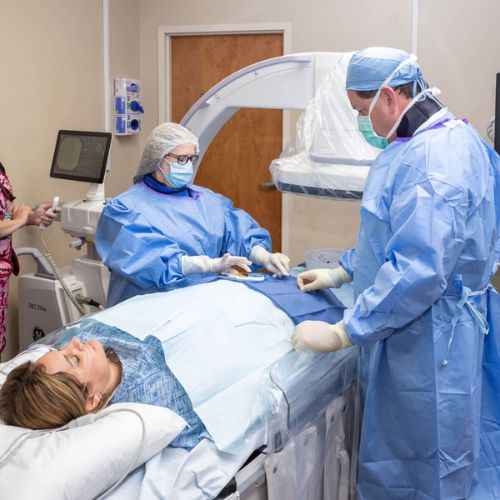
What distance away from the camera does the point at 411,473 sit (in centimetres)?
183

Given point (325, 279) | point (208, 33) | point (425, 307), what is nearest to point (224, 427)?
point (425, 307)

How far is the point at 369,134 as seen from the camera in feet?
6.48

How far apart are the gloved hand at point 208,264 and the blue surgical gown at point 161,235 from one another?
27 mm

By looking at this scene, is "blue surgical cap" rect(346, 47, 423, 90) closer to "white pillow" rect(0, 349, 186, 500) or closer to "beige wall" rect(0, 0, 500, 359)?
"white pillow" rect(0, 349, 186, 500)

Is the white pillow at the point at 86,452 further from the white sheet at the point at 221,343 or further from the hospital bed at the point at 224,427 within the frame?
the white sheet at the point at 221,343

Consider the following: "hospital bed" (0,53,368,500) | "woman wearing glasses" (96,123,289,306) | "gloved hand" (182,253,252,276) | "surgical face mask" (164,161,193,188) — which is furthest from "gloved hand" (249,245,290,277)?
"surgical face mask" (164,161,193,188)

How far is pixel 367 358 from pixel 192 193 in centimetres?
98

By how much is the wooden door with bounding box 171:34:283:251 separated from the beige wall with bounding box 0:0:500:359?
0.12 metres

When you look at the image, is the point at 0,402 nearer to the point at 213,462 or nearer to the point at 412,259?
the point at 213,462

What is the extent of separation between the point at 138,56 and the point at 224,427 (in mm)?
3100

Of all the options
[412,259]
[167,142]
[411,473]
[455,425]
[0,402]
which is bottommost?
[411,473]

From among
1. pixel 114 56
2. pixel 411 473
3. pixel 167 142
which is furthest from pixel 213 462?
pixel 114 56

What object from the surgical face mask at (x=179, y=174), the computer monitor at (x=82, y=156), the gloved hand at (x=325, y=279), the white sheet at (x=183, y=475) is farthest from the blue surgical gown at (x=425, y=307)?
the computer monitor at (x=82, y=156)

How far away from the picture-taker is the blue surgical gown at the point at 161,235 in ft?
7.62
